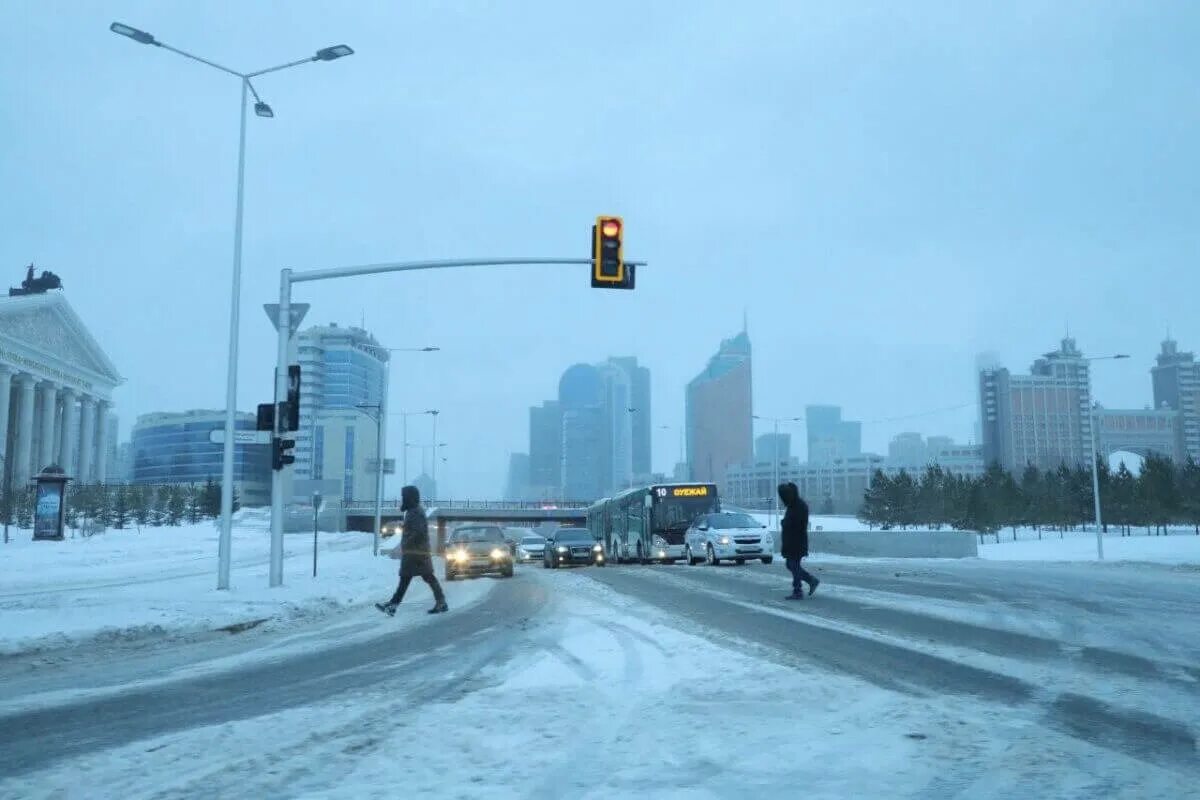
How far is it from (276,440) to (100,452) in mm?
92762

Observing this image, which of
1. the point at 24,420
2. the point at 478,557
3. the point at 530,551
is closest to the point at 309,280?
the point at 478,557

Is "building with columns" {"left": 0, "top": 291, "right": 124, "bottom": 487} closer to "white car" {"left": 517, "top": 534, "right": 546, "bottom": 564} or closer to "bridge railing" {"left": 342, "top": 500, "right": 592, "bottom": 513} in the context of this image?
"bridge railing" {"left": 342, "top": 500, "right": 592, "bottom": 513}

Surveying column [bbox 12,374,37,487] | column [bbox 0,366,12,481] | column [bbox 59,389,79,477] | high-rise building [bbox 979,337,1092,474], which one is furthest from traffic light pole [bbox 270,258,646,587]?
high-rise building [bbox 979,337,1092,474]

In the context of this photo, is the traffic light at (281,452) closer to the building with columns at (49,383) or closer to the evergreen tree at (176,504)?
the building with columns at (49,383)

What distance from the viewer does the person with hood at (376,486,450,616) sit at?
574 inches

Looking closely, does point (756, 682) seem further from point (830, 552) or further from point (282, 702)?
point (830, 552)

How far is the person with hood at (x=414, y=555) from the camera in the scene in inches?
574

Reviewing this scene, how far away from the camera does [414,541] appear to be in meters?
14.8

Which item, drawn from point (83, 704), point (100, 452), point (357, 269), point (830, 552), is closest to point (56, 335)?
point (100, 452)

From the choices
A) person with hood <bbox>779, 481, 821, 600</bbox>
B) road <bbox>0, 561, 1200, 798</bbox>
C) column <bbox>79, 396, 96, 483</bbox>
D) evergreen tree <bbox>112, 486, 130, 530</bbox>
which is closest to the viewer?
road <bbox>0, 561, 1200, 798</bbox>

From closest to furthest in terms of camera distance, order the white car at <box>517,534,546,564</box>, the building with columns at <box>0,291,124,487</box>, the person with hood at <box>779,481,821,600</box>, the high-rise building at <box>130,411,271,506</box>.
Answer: the person with hood at <box>779,481,821,600</box> < the white car at <box>517,534,546,564</box> < the building with columns at <box>0,291,124,487</box> < the high-rise building at <box>130,411,271,506</box>

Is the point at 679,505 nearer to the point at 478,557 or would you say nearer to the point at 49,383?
the point at 478,557

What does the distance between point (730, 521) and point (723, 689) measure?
2417 cm

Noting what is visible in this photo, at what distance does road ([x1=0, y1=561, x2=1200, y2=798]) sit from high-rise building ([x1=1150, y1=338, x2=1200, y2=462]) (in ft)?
395
